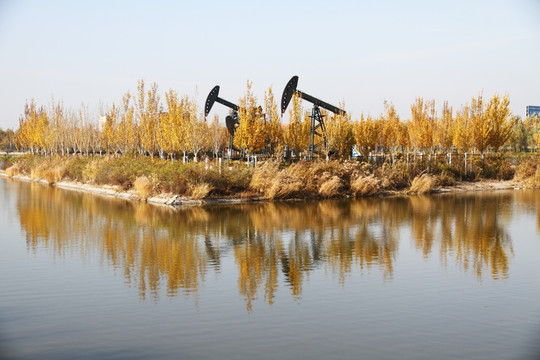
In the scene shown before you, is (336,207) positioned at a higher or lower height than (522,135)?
lower

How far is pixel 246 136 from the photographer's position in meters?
38.1

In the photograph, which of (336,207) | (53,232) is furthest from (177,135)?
(53,232)

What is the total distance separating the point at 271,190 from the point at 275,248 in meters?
13.6

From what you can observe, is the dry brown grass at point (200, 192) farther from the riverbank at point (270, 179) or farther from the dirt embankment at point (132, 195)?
the dirt embankment at point (132, 195)

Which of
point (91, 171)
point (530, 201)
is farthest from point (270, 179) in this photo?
point (91, 171)

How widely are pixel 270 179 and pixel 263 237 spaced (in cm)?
1226

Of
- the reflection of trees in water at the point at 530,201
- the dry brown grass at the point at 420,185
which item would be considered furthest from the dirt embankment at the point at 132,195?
the reflection of trees in water at the point at 530,201

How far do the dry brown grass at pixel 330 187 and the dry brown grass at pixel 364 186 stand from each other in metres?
1.42

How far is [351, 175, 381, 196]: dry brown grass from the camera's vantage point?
3412 cm

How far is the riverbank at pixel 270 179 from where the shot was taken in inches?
1200

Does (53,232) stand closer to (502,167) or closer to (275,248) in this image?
(275,248)

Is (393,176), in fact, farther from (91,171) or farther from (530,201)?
(91,171)

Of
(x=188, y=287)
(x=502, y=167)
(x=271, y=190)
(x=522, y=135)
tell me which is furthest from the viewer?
(x=522, y=135)

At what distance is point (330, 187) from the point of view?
32.9 meters
